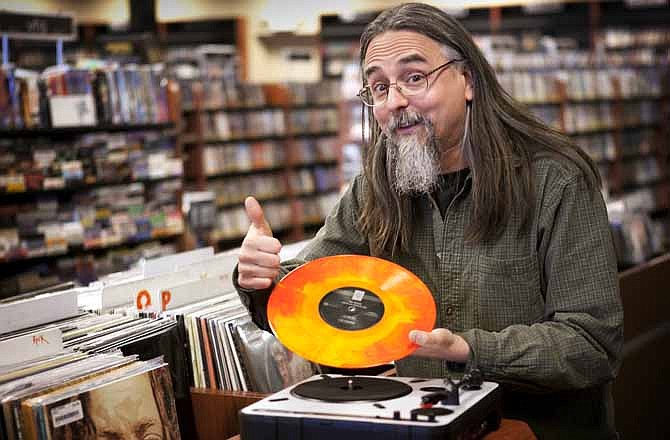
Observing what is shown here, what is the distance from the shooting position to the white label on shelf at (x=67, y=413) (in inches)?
61.8

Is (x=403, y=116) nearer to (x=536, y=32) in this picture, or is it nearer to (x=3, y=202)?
(x=3, y=202)

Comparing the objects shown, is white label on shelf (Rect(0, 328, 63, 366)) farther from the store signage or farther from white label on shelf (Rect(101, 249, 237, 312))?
the store signage

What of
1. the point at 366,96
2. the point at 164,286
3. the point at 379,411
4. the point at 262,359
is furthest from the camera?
the point at 164,286

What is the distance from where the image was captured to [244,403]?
6.54 ft

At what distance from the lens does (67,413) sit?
1591 mm

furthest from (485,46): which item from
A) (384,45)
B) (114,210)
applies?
(384,45)

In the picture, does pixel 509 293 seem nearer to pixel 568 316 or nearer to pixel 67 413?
pixel 568 316

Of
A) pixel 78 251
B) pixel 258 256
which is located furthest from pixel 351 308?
pixel 78 251

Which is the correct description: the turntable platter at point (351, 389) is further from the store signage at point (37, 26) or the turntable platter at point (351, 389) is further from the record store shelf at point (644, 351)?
the store signage at point (37, 26)

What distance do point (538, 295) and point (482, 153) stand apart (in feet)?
1.07

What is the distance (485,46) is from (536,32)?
2152 mm

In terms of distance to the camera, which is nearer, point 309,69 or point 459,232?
point 459,232

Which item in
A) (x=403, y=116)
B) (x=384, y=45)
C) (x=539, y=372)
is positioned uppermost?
(x=384, y=45)

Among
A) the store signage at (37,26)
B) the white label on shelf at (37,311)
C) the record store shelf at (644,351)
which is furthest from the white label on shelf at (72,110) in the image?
the white label on shelf at (37,311)
